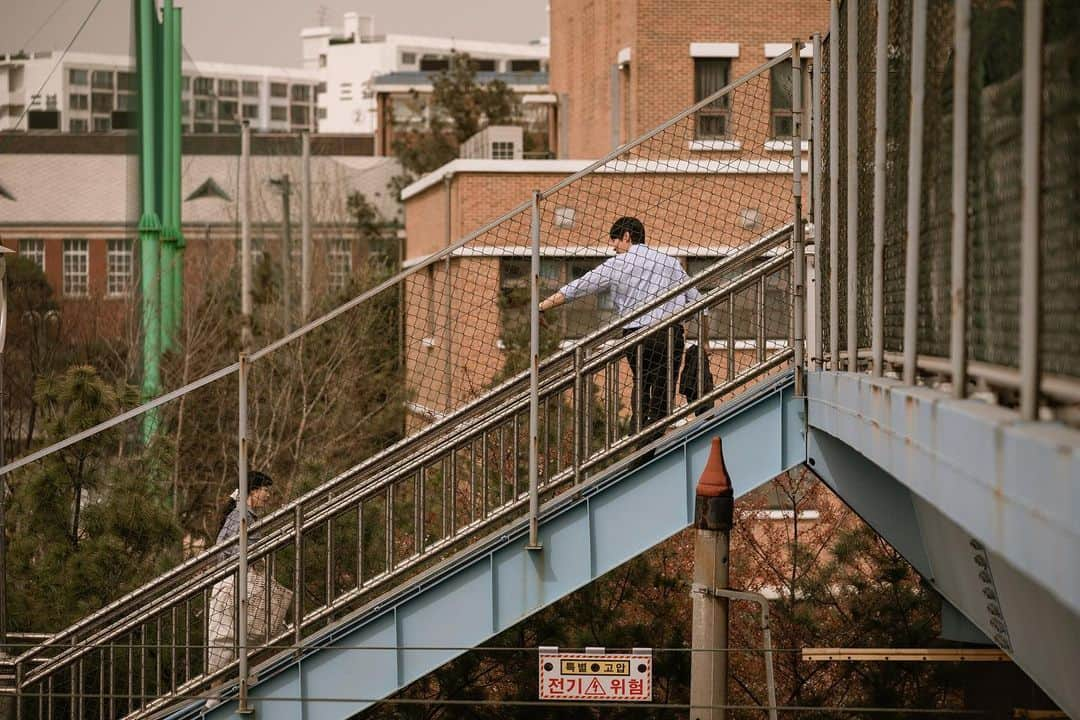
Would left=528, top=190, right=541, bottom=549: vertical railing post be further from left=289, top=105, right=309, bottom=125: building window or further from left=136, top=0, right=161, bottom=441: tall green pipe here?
left=289, top=105, right=309, bottom=125: building window

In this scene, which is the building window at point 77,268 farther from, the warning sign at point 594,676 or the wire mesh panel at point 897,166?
the wire mesh panel at point 897,166

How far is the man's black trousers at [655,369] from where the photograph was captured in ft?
30.2

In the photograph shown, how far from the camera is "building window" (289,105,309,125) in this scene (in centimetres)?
16100

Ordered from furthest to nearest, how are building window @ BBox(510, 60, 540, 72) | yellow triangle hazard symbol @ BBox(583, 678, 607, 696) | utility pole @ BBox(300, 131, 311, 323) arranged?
building window @ BBox(510, 60, 540, 72)
utility pole @ BBox(300, 131, 311, 323)
yellow triangle hazard symbol @ BBox(583, 678, 607, 696)

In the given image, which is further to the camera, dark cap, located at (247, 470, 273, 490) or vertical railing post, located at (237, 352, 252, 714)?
dark cap, located at (247, 470, 273, 490)

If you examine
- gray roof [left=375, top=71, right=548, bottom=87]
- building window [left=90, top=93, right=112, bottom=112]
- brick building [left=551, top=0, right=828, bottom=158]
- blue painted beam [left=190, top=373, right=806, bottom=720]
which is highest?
gray roof [left=375, top=71, right=548, bottom=87]

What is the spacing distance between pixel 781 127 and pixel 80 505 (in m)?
14.8

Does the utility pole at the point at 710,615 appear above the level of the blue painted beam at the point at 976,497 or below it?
below

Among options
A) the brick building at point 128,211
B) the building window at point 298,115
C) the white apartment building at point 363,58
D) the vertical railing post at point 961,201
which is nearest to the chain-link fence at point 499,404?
the vertical railing post at point 961,201

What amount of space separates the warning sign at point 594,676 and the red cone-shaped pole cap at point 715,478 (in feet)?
3.00

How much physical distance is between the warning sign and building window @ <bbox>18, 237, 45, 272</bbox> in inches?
638

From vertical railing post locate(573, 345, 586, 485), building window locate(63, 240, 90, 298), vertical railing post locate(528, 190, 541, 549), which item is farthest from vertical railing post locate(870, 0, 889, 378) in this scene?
building window locate(63, 240, 90, 298)

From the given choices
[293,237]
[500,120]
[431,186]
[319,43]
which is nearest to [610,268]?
[431,186]

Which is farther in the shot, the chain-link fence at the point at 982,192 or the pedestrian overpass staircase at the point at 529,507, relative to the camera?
the pedestrian overpass staircase at the point at 529,507
